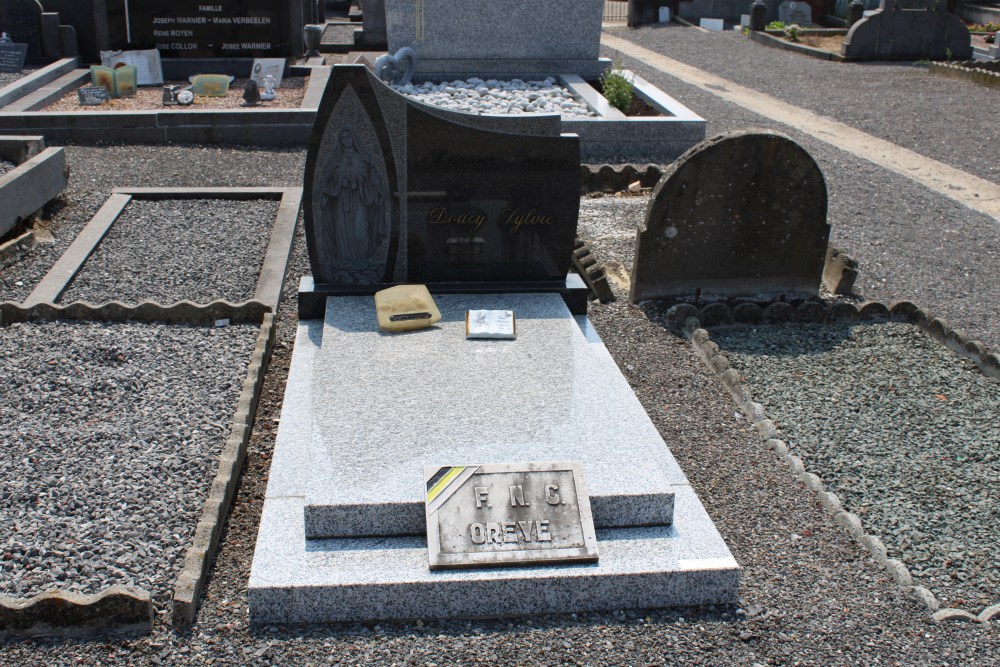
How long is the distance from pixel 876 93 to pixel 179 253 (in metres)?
13.1

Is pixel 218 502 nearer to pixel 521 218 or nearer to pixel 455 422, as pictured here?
pixel 455 422

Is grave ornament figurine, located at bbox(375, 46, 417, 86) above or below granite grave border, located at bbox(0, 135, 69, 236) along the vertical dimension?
above

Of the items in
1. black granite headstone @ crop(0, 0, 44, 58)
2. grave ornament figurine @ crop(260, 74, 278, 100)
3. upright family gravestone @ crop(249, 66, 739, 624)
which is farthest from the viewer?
black granite headstone @ crop(0, 0, 44, 58)

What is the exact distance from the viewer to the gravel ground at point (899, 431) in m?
4.29

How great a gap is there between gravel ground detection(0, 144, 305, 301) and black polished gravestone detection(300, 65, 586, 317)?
2.50m

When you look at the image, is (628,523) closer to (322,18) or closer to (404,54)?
(404,54)

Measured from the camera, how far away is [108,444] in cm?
474

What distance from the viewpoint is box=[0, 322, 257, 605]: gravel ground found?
12.9ft

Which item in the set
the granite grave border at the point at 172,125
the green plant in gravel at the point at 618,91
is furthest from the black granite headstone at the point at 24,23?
the green plant in gravel at the point at 618,91

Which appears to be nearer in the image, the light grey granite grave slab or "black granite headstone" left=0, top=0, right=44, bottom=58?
the light grey granite grave slab

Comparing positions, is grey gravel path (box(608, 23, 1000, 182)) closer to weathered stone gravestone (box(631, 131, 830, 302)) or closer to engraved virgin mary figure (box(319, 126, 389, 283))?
weathered stone gravestone (box(631, 131, 830, 302))

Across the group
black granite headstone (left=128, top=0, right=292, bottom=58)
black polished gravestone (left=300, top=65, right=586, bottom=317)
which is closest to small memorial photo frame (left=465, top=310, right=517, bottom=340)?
black polished gravestone (left=300, top=65, right=586, bottom=317)

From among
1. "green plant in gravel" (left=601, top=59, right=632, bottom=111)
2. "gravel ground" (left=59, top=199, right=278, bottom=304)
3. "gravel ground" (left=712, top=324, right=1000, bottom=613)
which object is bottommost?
"gravel ground" (left=712, top=324, right=1000, bottom=613)

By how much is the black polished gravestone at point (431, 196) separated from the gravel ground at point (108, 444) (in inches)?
37.9
